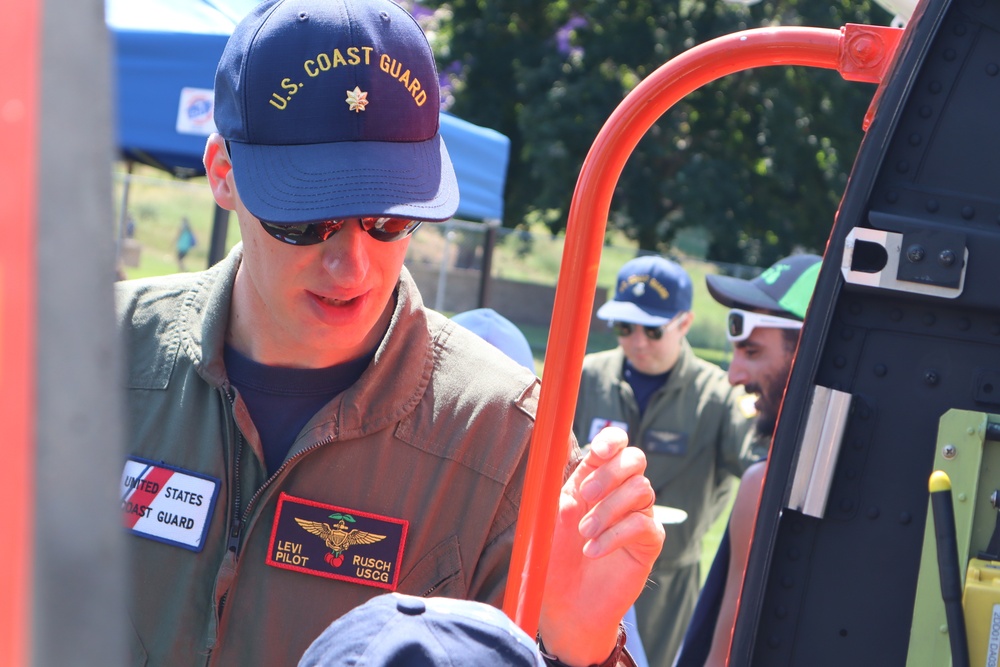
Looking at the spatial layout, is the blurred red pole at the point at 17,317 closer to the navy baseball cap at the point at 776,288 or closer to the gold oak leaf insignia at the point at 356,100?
the gold oak leaf insignia at the point at 356,100

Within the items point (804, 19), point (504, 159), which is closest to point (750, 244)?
point (804, 19)

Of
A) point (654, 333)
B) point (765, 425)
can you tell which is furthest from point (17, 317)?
point (654, 333)

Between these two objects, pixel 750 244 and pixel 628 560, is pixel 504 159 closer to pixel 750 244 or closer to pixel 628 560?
pixel 628 560

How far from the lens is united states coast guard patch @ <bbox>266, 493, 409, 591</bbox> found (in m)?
1.58

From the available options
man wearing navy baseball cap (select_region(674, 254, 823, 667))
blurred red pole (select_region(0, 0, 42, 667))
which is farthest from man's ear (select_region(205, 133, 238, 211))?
man wearing navy baseball cap (select_region(674, 254, 823, 667))

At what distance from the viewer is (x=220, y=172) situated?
66.9 inches

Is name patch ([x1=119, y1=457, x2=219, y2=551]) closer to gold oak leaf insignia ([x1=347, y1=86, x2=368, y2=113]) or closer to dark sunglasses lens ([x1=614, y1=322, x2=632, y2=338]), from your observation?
gold oak leaf insignia ([x1=347, y1=86, x2=368, y2=113])

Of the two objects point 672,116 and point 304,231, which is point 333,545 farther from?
point 672,116

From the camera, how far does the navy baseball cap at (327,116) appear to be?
149 cm

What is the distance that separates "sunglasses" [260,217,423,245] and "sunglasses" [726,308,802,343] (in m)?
2.50

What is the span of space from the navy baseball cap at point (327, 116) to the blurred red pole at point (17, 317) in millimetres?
1056

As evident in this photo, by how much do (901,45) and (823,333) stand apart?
0.36 metres

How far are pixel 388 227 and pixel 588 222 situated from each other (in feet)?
1.02

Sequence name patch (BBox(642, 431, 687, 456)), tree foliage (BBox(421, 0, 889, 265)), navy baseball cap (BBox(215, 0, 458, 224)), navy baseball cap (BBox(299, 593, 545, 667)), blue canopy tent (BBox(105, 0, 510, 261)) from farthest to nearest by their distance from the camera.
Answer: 1. tree foliage (BBox(421, 0, 889, 265))
2. name patch (BBox(642, 431, 687, 456))
3. blue canopy tent (BBox(105, 0, 510, 261))
4. navy baseball cap (BBox(215, 0, 458, 224))
5. navy baseball cap (BBox(299, 593, 545, 667))
